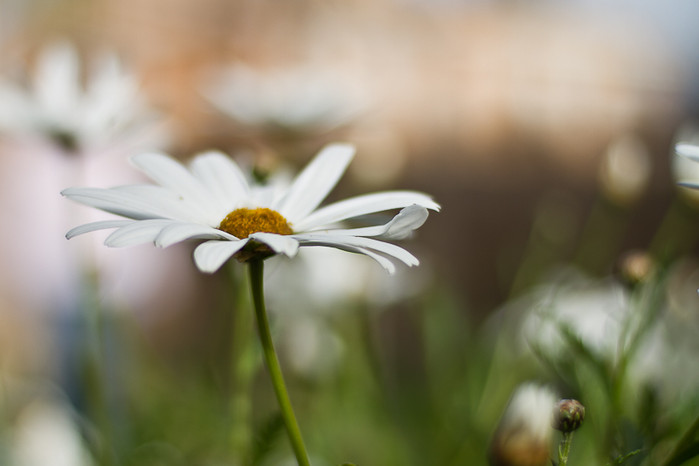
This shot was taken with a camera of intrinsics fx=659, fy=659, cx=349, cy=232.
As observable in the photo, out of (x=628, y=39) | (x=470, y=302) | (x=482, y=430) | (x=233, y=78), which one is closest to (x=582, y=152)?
(x=628, y=39)

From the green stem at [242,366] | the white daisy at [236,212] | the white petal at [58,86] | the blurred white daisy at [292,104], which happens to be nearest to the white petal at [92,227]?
the white daisy at [236,212]

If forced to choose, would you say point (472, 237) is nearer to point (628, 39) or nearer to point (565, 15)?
point (565, 15)

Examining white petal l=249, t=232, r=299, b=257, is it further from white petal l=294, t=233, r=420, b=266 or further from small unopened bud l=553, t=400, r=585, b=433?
small unopened bud l=553, t=400, r=585, b=433

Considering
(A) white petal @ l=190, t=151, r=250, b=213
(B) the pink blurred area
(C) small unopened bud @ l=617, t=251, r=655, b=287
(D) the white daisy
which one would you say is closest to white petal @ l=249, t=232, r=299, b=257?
(D) the white daisy

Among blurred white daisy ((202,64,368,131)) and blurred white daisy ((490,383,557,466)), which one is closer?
blurred white daisy ((490,383,557,466))

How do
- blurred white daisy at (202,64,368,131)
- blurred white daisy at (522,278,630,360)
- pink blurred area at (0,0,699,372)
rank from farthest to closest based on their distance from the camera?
pink blurred area at (0,0,699,372), blurred white daisy at (202,64,368,131), blurred white daisy at (522,278,630,360)

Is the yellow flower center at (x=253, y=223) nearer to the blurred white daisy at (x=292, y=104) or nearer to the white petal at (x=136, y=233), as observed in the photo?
the white petal at (x=136, y=233)

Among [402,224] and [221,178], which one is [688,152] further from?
[221,178]
